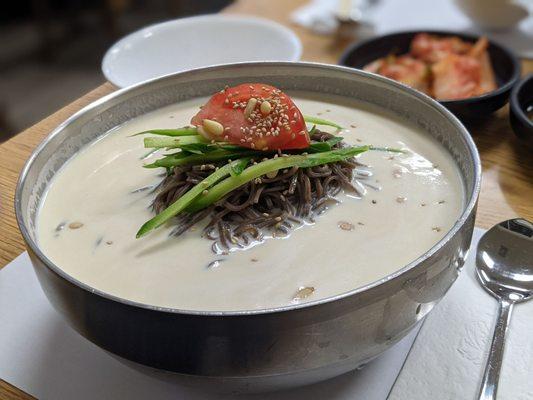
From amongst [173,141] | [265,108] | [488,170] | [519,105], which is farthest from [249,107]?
[519,105]

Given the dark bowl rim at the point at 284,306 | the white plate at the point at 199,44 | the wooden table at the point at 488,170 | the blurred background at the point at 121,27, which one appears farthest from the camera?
the blurred background at the point at 121,27

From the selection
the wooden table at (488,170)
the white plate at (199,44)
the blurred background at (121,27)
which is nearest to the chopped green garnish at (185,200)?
the wooden table at (488,170)

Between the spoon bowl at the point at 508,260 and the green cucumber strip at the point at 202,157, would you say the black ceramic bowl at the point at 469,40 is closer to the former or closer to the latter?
the spoon bowl at the point at 508,260

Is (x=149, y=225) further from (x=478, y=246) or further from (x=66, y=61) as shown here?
(x=66, y=61)

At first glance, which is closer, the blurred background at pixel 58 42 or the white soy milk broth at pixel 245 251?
the white soy milk broth at pixel 245 251

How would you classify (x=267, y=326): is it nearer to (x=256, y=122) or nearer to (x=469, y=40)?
(x=256, y=122)
